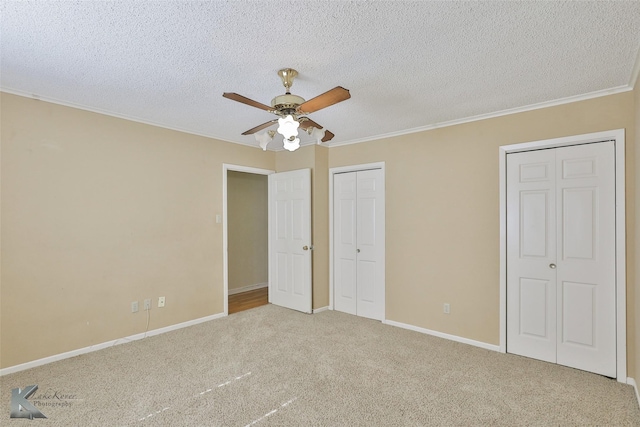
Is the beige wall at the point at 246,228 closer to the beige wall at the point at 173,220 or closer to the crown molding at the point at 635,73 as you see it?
the beige wall at the point at 173,220

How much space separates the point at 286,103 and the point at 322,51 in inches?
15.6

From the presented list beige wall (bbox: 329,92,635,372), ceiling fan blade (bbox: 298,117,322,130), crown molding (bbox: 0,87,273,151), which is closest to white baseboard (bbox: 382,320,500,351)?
beige wall (bbox: 329,92,635,372)

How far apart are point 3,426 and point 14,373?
2.81 feet

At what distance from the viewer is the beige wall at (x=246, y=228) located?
5.84 meters

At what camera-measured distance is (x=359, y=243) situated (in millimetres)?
4375

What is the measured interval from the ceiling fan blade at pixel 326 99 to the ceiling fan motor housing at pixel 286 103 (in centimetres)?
4

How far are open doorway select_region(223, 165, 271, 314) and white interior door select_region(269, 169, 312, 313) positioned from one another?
0.84 m

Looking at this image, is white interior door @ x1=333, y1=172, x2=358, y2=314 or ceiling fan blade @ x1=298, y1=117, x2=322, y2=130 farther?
white interior door @ x1=333, y1=172, x2=358, y2=314

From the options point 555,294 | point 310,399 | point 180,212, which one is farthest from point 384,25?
point 180,212

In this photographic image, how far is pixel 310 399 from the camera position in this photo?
2.36 meters

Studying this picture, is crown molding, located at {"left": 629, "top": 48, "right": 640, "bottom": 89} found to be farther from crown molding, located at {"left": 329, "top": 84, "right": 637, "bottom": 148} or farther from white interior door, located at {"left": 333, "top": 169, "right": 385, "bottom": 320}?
white interior door, located at {"left": 333, "top": 169, "right": 385, "bottom": 320}

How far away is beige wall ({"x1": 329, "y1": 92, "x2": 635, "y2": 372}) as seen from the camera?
119 inches

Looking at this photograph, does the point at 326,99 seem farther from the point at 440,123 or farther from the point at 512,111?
the point at 512,111

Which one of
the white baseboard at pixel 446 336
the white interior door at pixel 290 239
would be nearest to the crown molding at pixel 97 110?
the white interior door at pixel 290 239
